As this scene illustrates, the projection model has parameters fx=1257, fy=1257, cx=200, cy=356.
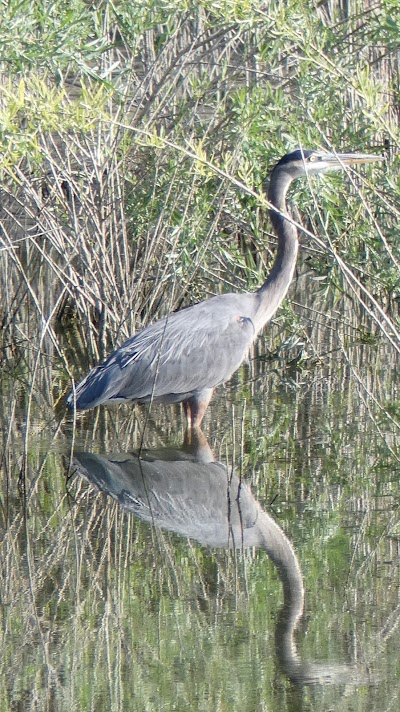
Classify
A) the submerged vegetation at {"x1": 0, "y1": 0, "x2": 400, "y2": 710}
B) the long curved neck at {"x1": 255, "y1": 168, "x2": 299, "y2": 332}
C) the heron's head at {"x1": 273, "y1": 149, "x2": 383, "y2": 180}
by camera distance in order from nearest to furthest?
1. the submerged vegetation at {"x1": 0, "y1": 0, "x2": 400, "y2": 710}
2. the heron's head at {"x1": 273, "y1": 149, "x2": 383, "y2": 180}
3. the long curved neck at {"x1": 255, "y1": 168, "x2": 299, "y2": 332}

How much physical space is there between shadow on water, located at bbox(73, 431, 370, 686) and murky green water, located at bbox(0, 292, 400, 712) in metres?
0.01

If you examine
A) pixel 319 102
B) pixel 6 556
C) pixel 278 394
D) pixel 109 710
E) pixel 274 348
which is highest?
pixel 319 102

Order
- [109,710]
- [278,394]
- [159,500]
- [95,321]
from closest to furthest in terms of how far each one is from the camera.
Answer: [109,710], [159,500], [278,394], [95,321]

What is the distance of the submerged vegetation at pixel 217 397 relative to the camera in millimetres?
3797

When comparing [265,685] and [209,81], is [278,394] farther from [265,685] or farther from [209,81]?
[265,685]

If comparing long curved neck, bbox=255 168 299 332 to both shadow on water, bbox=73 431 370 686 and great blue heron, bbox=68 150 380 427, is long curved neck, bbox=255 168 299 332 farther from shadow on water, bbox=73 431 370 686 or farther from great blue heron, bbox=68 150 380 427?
shadow on water, bbox=73 431 370 686

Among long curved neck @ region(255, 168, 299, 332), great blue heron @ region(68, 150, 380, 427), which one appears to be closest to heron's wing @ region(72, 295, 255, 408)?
great blue heron @ region(68, 150, 380, 427)

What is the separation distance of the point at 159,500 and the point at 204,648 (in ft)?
5.52

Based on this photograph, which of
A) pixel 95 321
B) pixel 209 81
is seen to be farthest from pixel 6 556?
pixel 95 321

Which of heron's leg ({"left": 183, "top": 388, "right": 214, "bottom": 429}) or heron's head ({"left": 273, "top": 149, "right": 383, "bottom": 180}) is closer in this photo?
heron's head ({"left": 273, "top": 149, "right": 383, "bottom": 180})

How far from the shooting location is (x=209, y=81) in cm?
732

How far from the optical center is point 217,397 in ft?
24.9

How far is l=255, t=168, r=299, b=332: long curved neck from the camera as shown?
7148mm

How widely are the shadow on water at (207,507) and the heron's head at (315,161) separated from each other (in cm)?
161
